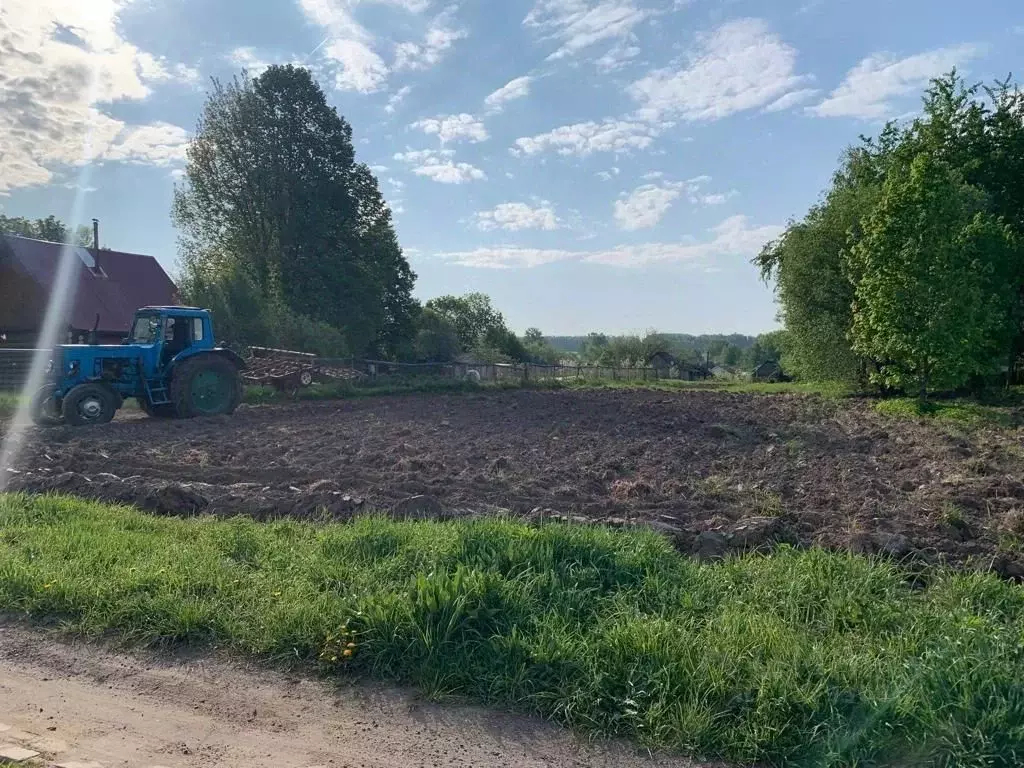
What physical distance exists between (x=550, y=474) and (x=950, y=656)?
730 centimetres

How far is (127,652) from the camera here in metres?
4.80

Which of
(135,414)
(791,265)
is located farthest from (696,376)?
(135,414)

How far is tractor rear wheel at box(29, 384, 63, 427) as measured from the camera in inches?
630

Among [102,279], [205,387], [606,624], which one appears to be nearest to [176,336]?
[205,387]

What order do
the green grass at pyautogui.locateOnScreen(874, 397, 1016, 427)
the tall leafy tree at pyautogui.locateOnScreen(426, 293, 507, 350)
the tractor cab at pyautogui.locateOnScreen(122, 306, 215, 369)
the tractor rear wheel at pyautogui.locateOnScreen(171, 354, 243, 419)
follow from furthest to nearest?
the tall leafy tree at pyautogui.locateOnScreen(426, 293, 507, 350), the green grass at pyautogui.locateOnScreen(874, 397, 1016, 427), the tractor rear wheel at pyautogui.locateOnScreen(171, 354, 243, 419), the tractor cab at pyautogui.locateOnScreen(122, 306, 215, 369)

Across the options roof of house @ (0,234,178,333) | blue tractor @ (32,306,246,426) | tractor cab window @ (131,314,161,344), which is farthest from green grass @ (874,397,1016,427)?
roof of house @ (0,234,178,333)

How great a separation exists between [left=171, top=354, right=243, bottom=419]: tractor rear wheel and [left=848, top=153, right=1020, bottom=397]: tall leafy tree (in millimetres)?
18632

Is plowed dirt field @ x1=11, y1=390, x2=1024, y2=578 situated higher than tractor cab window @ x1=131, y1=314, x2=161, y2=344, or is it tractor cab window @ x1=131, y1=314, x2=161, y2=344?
tractor cab window @ x1=131, y1=314, x2=161, y2=344

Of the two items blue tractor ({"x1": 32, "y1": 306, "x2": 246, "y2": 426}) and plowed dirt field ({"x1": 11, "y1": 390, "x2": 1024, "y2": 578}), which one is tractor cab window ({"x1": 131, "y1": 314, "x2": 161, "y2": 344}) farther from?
plowed dirt field ({"x1": 11, "y1": 390, "x2": 1024, "y2": 578})

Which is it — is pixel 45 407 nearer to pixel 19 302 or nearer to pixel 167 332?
pixel 167 332

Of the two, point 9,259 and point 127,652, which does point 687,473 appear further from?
point 9,259

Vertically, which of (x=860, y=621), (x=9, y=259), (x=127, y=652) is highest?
(x=9, y=259)

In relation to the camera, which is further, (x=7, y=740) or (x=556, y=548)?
(x=556, y=548)

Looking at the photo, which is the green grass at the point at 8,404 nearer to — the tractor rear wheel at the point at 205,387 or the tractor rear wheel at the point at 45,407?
the tractor rear wheel at the point at 45,407
